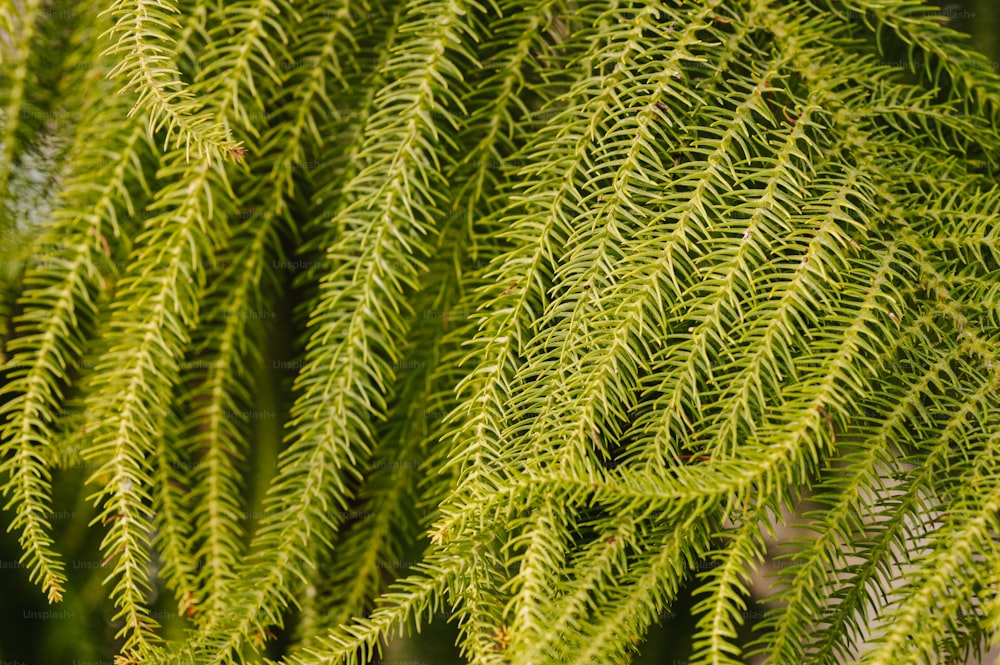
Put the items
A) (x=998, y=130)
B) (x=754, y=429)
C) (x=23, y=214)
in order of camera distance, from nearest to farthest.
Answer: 1. (x=754, y=429)
2. (x=998, y=130)
3. (x=23, y=214)

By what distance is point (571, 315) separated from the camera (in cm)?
40

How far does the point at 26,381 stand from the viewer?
1.69 ft

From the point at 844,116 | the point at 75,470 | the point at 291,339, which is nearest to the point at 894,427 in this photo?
the point at 844,116

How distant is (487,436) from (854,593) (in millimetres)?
213

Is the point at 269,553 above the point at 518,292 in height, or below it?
below

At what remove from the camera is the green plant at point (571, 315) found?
374mm

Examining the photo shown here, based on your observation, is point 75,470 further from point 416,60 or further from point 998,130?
point 998,130

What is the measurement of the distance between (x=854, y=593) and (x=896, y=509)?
0.17 ft

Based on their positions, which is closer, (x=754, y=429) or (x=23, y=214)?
(x=754, y=429)

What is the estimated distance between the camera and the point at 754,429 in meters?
0.36

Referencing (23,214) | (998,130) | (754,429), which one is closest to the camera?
(754,429)

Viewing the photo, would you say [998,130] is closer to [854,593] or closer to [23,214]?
[854,593]

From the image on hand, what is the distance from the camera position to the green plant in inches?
14.7

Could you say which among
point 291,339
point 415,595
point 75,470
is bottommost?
point 75,470
